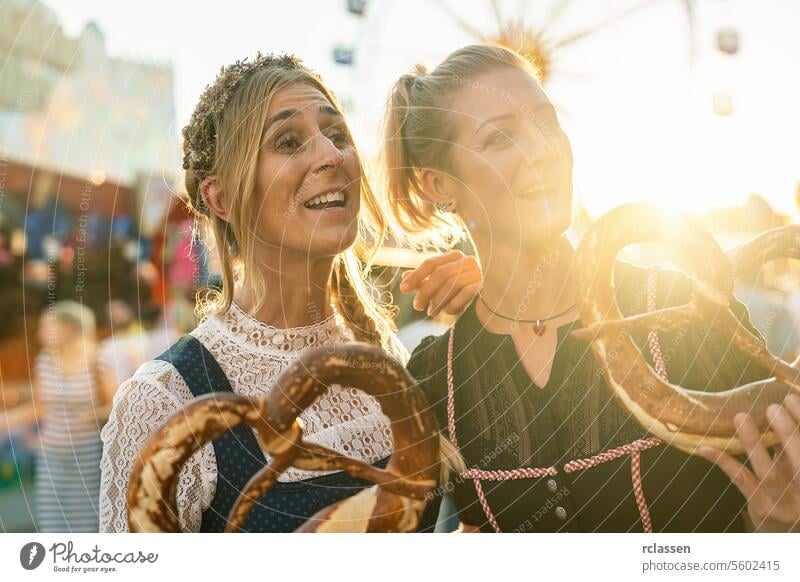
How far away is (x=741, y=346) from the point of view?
42.5 inches

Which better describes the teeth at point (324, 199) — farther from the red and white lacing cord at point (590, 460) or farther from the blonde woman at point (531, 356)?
the red and white lacing cord at point (590, 460)

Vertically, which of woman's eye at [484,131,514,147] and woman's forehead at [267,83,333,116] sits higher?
woman's forehead at [267,83,333,116]

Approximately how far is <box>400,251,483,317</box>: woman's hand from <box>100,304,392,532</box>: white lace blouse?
0.57ft

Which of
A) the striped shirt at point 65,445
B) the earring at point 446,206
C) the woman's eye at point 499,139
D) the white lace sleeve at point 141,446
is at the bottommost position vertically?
the striped shirt at point 65,445

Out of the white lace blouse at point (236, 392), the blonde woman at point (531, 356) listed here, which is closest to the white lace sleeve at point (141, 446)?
the white lace blouse at point (236, 392)

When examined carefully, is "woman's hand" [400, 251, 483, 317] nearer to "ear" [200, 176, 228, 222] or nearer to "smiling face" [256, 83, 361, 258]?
"smiling face" [256, 83, 361, 258]

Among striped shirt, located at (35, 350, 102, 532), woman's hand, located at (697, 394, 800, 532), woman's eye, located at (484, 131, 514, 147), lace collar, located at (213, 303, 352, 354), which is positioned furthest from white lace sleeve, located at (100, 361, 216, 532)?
woman's hand, located at (697, 394, 800, 532)

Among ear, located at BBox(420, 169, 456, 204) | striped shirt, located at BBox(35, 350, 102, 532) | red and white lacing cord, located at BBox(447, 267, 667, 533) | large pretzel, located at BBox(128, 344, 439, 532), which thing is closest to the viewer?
large pretzel, located at BBox(128, 344, 439, 532)

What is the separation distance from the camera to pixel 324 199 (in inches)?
49.6

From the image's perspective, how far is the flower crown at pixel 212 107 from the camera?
50.2 inches

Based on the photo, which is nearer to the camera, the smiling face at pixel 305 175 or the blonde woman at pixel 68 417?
the smiling face at pixel 305 175

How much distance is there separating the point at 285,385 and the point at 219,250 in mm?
504

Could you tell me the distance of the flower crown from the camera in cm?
127

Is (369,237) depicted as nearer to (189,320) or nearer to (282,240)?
(282,240)
